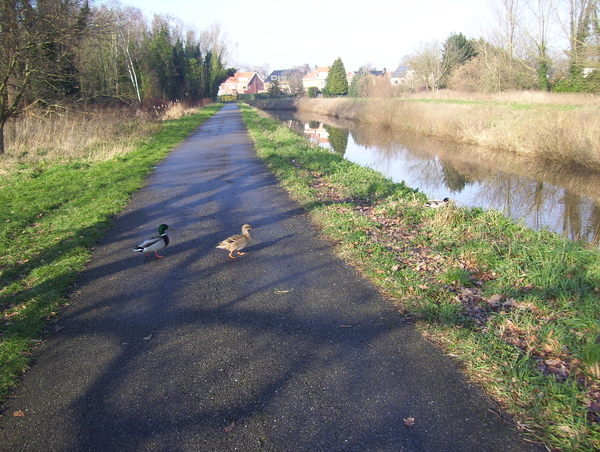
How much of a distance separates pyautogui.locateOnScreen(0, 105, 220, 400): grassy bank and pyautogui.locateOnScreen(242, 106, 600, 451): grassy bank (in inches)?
153

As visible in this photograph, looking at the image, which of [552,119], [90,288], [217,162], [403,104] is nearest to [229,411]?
[90,288]

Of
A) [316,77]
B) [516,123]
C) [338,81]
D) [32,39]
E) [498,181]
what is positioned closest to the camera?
[32,39]

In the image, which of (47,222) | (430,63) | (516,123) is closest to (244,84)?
(430,63)

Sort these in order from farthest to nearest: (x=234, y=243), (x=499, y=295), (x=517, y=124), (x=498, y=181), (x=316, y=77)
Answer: (x=316, y=77) → (x=517, y=124) → (x=498, y=181) → (x=234, y=243) → (x=499, y=295)

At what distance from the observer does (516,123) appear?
1869 centimetres

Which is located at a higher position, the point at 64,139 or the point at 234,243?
the point at 64,139

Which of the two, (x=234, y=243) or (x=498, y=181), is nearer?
(x=234, y=243)

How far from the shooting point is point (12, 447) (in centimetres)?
290

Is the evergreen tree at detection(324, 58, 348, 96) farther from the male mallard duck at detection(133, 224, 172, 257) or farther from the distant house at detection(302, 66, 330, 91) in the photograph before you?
the male mallard duck at detection(133, 224, 172, 257)

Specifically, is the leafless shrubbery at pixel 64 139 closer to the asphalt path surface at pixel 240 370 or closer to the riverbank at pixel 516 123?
the asphalt path surface at pixel 240 370

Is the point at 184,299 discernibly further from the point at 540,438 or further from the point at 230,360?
the point at 540,438

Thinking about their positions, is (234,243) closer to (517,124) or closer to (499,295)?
(499,295)

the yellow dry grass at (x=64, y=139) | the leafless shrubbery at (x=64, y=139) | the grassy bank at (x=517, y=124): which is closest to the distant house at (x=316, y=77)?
the grassy bank at (x=517, y=124)

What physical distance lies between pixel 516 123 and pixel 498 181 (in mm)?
6206
